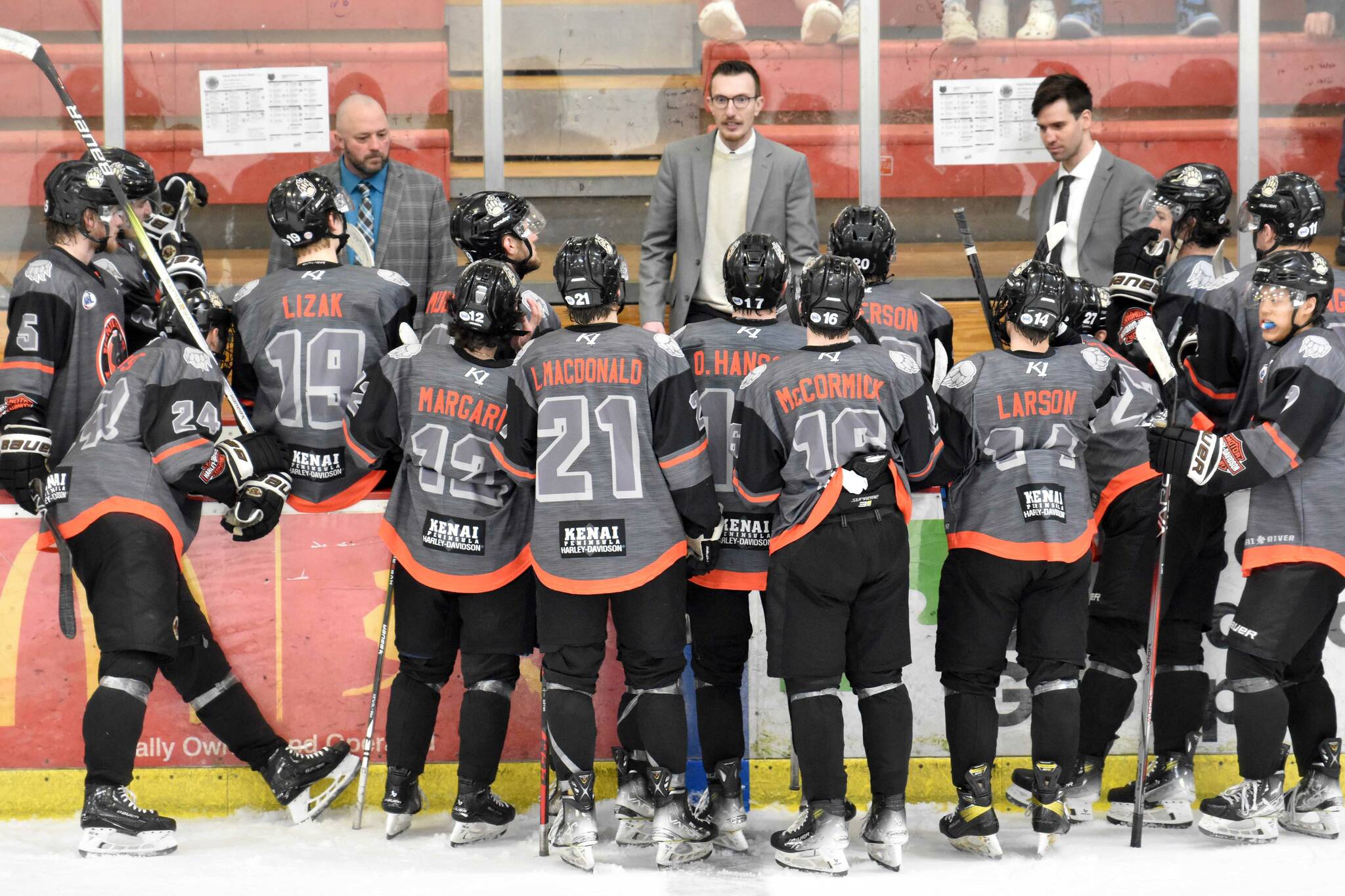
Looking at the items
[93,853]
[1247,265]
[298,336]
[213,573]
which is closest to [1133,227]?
[1247,265]

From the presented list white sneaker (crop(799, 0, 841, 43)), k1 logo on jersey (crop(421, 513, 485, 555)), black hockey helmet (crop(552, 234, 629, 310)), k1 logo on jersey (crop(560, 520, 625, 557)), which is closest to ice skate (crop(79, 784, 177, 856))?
k1 logo on jersey (crop(421, 513, 485, 555))

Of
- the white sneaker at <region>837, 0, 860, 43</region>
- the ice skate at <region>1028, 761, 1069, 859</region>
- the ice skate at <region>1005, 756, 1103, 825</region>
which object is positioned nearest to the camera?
the ice skate at <region>1028, 761, 1069, 859</region>

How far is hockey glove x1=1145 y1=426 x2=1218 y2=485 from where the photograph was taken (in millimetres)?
3604

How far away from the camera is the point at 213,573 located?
3.95 meters

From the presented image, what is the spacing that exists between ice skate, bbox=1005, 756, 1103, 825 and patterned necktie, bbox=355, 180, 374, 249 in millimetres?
2669

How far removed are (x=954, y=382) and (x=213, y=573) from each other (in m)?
2.08

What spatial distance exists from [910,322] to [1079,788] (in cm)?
136

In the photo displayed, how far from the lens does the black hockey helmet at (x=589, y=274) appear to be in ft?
11.6

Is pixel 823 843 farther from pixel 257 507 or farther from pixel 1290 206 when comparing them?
pixel 1290 206

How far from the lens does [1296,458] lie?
11.7 feet

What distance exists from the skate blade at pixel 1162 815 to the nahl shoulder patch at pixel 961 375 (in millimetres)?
1270

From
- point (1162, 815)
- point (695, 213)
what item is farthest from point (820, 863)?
point (695, 213)

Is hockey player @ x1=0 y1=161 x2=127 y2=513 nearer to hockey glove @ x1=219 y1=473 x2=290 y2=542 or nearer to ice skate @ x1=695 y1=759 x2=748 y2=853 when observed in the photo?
hockey glove @ x1=219 y1=473 x2=290 y2=542

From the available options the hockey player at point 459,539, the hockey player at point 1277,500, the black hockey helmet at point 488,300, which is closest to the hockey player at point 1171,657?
the hockey player at point 1277,500
